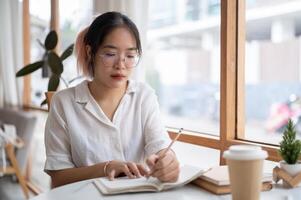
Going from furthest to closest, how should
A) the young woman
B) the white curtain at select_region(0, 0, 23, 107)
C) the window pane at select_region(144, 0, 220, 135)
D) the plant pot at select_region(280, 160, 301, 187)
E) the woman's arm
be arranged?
1. the white curtain at select_region(0, 0, 23, 107)
2. the window pane at select_region(144, 0, 220, 135)
3. the young woman
4. the woman's arm
5. the plant pot at select_region(280, 160, 301, 187)

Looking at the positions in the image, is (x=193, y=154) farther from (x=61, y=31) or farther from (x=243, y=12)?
(x=61, y=31)

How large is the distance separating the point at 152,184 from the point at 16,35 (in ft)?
12.5

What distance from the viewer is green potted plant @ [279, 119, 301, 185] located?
1.20 metres

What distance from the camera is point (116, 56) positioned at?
152 cm

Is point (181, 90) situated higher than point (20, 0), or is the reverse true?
point (20, 0)

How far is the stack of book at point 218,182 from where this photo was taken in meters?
1.11

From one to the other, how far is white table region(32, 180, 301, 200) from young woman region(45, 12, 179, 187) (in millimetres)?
260

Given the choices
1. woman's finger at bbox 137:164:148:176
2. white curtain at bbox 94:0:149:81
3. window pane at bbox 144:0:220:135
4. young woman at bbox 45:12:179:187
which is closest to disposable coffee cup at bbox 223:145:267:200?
woman's finger at bbox 137:164:148:176

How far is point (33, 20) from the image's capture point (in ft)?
15.0

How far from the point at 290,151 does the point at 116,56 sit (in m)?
0.71

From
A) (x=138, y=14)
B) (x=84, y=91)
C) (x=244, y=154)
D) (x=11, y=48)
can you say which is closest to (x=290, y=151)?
(x=244, y=154)

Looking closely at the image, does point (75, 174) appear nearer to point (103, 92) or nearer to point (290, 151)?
point (103, 92)

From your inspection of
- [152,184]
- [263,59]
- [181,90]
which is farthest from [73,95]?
[181,90]

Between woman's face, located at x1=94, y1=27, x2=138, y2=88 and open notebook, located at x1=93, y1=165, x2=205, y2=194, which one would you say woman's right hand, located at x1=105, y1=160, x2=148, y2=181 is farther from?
woman's face, located at x1=94, y1=27, x2=138, y2=88
